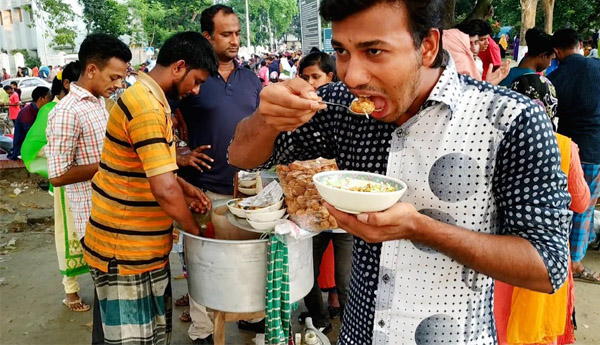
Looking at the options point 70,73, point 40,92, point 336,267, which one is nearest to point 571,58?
point 336,267

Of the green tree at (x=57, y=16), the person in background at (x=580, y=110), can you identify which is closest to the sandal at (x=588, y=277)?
the person in background at (x=580, y=110)

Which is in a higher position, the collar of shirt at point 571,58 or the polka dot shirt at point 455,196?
the collar of shirt at point 571,58

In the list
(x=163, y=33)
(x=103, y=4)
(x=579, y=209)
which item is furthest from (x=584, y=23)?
(x=163, y=33)

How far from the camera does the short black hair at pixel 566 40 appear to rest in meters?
4.42

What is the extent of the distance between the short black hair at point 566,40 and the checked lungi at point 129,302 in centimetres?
444

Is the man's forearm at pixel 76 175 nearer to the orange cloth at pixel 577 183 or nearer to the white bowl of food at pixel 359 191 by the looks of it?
the white bowl of food at pixel 359 191

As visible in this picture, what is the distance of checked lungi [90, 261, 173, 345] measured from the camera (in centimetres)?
244

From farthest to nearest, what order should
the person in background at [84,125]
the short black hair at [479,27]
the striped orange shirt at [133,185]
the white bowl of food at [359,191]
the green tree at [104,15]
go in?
the green tree at [104,15], the short black hair at [479,27], the person in background at [84,125], the striped orange shirt at [133,185], the white bowl of food at [359,191]

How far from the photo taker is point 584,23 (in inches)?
703

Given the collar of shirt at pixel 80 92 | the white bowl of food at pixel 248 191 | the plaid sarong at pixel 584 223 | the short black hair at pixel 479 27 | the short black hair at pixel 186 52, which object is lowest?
the plaid sarong at pixel 584 223

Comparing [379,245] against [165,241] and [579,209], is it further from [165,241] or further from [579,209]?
[579,209]

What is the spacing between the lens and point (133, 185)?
235 centimetres

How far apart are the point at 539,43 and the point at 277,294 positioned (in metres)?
3.75

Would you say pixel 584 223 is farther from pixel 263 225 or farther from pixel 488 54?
pixel 263 225
